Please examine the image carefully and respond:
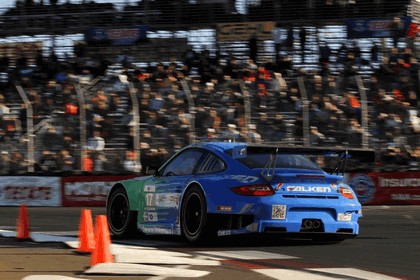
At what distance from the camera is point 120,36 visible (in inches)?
1059

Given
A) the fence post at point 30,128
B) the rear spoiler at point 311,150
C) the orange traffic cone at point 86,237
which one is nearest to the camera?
the orange traffic cone at point 86,237

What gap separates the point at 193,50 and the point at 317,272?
61.7ft

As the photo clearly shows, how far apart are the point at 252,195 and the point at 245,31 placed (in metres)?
16.0

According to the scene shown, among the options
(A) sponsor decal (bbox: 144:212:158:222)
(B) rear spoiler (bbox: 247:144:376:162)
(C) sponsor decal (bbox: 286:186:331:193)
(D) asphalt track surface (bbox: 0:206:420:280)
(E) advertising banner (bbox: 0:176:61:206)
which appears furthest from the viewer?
(E) advertising banner (bbox: 0:176:61:206)

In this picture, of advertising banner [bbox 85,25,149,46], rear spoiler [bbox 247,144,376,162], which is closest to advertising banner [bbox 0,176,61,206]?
advertising banner [bbox 85,25,149,46]

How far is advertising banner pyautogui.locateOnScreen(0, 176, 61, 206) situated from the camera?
23.4 meters

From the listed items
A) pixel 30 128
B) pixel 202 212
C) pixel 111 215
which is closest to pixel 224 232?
pixel 202 212

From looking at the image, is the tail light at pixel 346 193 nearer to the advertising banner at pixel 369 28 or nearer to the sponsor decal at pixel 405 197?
the sponsor decal at pixel 405 197

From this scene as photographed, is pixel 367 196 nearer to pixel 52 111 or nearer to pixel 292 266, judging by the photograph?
pixel 52 111

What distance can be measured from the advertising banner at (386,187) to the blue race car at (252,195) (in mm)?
11218

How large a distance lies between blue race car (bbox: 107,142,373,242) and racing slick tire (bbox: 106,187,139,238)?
56cm

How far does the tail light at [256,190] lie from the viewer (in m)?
10.2

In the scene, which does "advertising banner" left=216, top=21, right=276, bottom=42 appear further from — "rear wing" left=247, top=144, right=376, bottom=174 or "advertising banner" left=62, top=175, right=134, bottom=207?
"rear wing" left=247, top=144, right=376, bottom=174

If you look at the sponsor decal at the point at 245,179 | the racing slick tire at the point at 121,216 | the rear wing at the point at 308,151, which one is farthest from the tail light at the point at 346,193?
the racing slick tire at the point at 121,216
